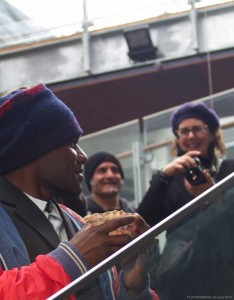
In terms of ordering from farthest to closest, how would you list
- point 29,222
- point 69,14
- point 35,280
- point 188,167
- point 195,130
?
point 69,14
point 195,130
point 188,167
point 29,222
point 35,280

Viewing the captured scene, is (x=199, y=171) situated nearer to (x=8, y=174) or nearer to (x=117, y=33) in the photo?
(x=8, y=174)

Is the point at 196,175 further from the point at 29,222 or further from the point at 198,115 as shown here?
the point at 29,222

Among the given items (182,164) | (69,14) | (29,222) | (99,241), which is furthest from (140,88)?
(99,241)

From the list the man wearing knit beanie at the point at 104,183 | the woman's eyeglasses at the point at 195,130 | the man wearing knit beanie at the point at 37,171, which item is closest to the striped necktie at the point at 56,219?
the man wearing knit beanie at the point at 37,171

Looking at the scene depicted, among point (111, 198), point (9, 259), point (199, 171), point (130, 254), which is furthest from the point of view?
point (111, 198)

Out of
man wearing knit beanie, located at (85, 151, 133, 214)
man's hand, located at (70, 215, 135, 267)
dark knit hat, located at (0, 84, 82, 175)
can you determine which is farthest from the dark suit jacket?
man wearing knit beanie, located at (85, 151, 133, 214)

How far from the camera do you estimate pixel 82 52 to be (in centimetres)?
783

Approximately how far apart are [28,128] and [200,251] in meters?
0.97

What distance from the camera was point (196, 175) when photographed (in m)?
4.24

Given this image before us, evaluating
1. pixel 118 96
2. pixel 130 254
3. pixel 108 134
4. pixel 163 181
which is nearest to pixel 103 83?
pixel 118 96

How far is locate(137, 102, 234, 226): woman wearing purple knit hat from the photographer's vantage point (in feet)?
13.9

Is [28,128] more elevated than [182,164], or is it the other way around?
[28,128]

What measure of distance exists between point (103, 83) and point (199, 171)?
3514 millimetres

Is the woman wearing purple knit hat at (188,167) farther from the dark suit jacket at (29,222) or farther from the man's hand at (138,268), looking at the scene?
the man's hand at (138,268)
